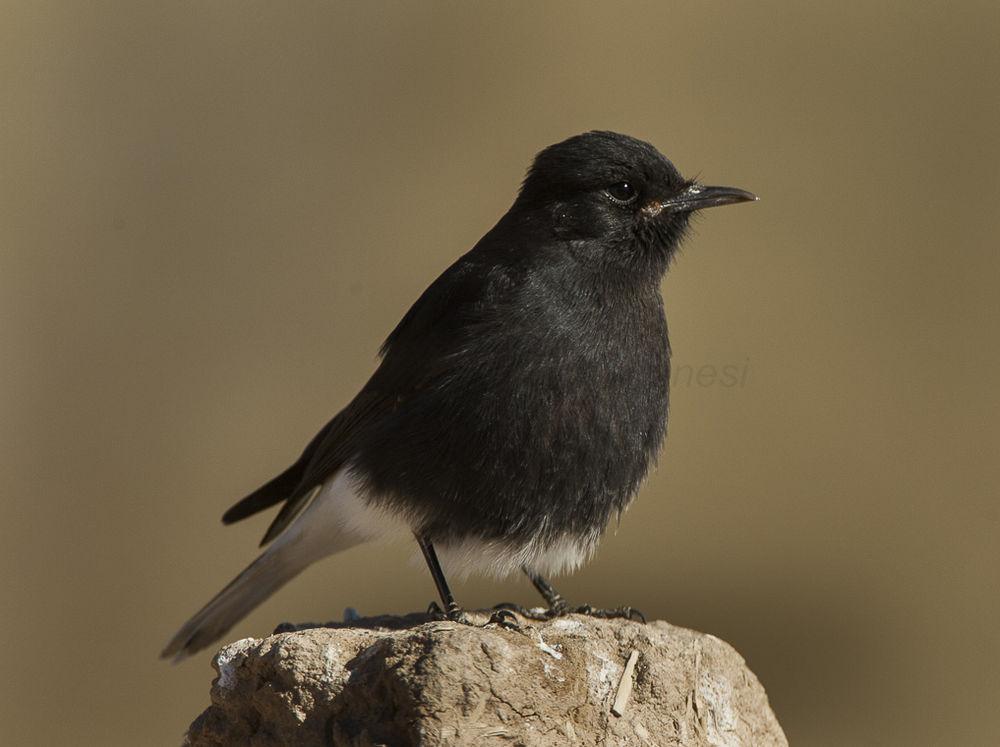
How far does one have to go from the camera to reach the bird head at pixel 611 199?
21.1ft

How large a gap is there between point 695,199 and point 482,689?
2.85m

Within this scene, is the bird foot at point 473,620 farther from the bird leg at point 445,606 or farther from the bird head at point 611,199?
the bird head at point 611,199


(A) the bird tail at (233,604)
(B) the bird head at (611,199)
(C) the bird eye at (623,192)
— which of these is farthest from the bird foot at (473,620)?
(C) the bird eye at (623,192)

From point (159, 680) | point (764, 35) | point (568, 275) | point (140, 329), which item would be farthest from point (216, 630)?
point (764, 35)

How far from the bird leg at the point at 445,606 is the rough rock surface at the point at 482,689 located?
0.26 meters

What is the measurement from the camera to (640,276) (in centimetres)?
646

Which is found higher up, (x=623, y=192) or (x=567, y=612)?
(x=623, y=192)

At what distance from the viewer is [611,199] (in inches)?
255

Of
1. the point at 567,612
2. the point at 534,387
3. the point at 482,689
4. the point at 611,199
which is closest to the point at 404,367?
the point at 534,387

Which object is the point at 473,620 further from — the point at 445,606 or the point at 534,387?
the point at 534,387

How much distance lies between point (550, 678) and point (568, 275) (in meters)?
2.12

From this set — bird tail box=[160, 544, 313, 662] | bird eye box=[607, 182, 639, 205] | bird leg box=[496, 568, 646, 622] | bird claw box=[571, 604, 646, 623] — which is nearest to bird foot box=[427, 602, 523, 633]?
bird leg box=[496, 568, 646, 622]

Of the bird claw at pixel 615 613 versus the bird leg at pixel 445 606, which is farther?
the bird claw at pixel 615 613

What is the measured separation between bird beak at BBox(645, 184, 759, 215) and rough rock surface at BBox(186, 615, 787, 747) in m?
2.09
